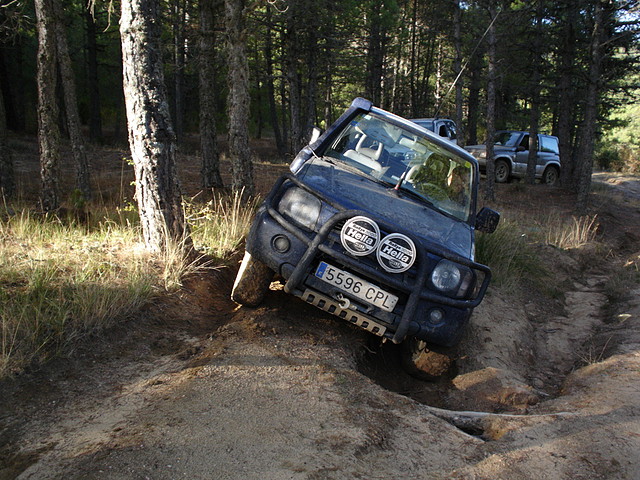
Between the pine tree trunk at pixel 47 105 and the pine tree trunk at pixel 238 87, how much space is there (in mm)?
2918

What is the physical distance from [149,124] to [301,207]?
1.92m

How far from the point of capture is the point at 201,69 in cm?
1039

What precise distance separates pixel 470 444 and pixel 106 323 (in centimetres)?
271

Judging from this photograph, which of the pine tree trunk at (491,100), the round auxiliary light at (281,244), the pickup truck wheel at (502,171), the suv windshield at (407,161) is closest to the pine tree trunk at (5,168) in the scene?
the suv windshield at (407,161)

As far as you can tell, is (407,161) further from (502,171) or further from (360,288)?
(502,171)

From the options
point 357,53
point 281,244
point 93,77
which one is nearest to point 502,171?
point 357,53

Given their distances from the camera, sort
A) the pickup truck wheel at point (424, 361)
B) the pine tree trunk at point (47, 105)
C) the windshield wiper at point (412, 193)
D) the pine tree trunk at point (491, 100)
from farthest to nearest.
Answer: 1. the pine tree trunk at point (491, 100)
2. the pine tree trunk at point (47, 105)
3. the windshield wiper at point (412, 193)
4. the pickup truck wheel at point (424, 361)

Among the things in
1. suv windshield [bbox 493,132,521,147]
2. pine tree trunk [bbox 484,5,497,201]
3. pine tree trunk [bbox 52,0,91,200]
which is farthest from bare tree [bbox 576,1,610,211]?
pine tree trunk [bbox 52,0,91,200]

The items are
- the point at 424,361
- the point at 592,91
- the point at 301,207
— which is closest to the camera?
the point at 301,207

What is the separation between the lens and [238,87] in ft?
26.7

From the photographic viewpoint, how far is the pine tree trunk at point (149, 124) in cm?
464

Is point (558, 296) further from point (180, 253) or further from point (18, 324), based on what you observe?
point (18, 324)

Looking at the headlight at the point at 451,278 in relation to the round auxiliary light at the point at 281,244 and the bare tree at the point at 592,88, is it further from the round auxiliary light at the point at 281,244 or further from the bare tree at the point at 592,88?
the bare tree at the point at 592,88

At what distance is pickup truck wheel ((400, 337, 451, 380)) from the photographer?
4230mm
